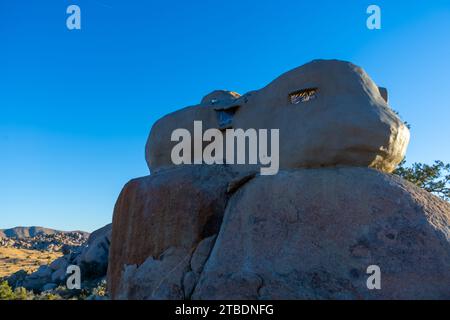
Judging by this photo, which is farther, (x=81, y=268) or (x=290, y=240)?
(x=81, y=268)

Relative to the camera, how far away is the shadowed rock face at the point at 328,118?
23.5 ft

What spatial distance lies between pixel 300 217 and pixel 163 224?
3.19 metres

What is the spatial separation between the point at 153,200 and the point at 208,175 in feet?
4.73

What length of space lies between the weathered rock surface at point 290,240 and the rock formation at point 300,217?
20 mm

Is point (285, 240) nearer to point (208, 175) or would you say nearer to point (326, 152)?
point (326, 152)

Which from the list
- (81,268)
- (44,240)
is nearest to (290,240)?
(81,268)

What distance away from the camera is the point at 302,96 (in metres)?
8.29

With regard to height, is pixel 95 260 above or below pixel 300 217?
below

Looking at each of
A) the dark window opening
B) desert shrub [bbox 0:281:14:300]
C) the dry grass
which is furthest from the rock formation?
the dry grass

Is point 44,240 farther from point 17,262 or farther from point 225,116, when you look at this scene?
point 225,116

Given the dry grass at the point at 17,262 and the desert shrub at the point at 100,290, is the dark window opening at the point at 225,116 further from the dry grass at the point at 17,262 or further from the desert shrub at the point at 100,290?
the dry grass at the point at 17,262
